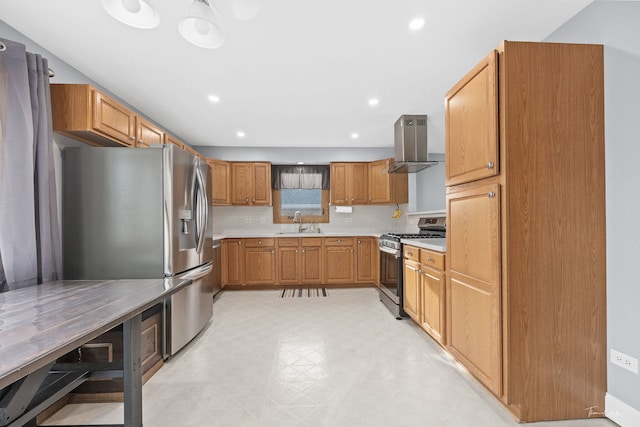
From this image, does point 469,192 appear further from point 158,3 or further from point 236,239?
point 236,239

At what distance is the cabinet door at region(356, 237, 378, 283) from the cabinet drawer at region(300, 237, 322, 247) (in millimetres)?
654

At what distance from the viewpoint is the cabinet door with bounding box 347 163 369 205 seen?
16.1 ft

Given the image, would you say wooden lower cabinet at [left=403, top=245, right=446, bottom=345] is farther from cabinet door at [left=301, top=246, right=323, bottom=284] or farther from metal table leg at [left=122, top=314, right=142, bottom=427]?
metal table leg at [left=122, top=314, right=142, bottom=427]

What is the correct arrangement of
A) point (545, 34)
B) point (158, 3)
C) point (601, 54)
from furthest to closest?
1. point (545, 34)
2. point (158, 3)
3. point (601, 54)

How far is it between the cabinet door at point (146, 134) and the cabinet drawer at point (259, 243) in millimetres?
2035

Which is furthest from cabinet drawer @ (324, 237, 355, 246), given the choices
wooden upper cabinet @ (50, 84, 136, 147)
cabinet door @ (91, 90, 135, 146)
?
wooden upper cabinet @ (50, 84, 136, 147)

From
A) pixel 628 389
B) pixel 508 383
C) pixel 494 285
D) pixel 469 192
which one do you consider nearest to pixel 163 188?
pixel 469 192

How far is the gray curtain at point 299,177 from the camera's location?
520 centimetres

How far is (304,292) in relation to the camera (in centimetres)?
433

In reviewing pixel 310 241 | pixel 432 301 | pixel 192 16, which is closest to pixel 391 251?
pixel 432 301

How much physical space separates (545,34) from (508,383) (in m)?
2.33

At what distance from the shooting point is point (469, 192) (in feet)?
5.95

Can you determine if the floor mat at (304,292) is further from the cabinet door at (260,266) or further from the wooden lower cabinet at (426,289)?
the wooden lower cabinet at (426,289)

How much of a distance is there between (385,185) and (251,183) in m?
2.34
